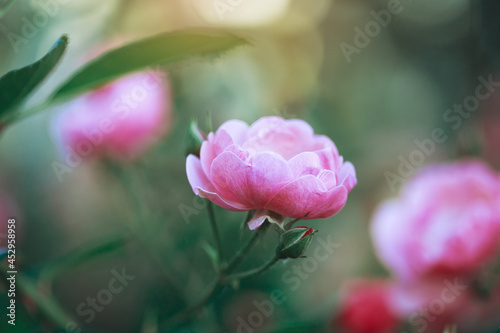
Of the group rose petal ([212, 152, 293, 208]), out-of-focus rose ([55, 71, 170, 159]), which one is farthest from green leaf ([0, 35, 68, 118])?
out-of-focus rose ([55, 71, 170, 159])

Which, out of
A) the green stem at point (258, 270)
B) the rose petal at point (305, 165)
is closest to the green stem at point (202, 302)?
the green stem at point (258, 270)

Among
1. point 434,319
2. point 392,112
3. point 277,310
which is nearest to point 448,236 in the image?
point 434,319

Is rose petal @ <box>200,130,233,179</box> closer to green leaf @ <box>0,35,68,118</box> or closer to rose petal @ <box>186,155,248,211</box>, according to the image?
rose petal @ <box>186,155,248,211</box>

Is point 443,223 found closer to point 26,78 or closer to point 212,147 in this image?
point 212,147

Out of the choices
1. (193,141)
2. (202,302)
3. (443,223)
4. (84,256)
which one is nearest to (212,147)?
(193,141)

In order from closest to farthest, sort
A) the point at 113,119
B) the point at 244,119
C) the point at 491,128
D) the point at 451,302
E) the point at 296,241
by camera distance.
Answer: the point at 296,241 → the point at 451,302 → the point at 113,119 → the point at 244,119 → the point at 491,128

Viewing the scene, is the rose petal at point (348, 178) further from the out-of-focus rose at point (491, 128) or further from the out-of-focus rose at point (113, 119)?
the out-of-focus rose at point (491, 128)
